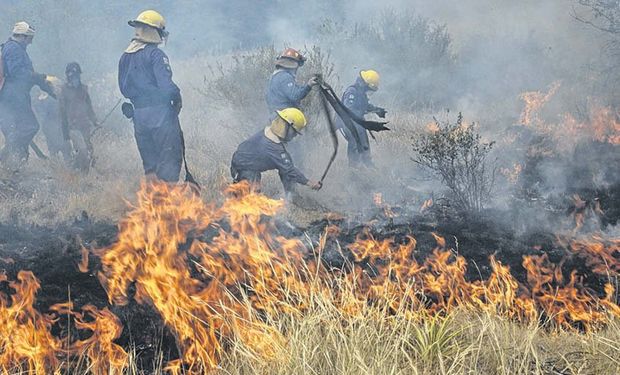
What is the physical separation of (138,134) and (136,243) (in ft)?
7.17

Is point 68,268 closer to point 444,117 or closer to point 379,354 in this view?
point 379,354

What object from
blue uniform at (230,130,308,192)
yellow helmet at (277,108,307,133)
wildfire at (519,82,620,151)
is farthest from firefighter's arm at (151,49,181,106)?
wildfire at (519,82,620,151)

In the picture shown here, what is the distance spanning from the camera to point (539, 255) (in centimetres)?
547

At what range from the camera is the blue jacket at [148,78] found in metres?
6.35

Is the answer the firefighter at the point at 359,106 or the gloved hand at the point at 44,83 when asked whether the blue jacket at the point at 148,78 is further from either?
the firefighter at the point at 359,106

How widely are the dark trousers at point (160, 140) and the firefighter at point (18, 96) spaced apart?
266 centimetres

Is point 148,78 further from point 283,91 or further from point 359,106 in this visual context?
point 359,106

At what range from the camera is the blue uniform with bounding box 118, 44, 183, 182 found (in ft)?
20.9

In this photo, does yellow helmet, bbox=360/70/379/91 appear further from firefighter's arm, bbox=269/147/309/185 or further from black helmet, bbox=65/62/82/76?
black helmet, bbox=65/62/82/76

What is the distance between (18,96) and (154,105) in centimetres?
300

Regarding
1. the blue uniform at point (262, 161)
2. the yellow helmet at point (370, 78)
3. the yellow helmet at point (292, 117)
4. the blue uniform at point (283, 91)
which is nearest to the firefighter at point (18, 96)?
the blue uniform at point (283, 91)

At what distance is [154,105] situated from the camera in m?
6.52

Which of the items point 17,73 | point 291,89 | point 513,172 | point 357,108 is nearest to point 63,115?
point 17,73

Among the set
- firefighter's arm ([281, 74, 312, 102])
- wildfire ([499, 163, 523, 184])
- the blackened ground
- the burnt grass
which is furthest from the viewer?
wildfire ([499, 163, 523, 184])
